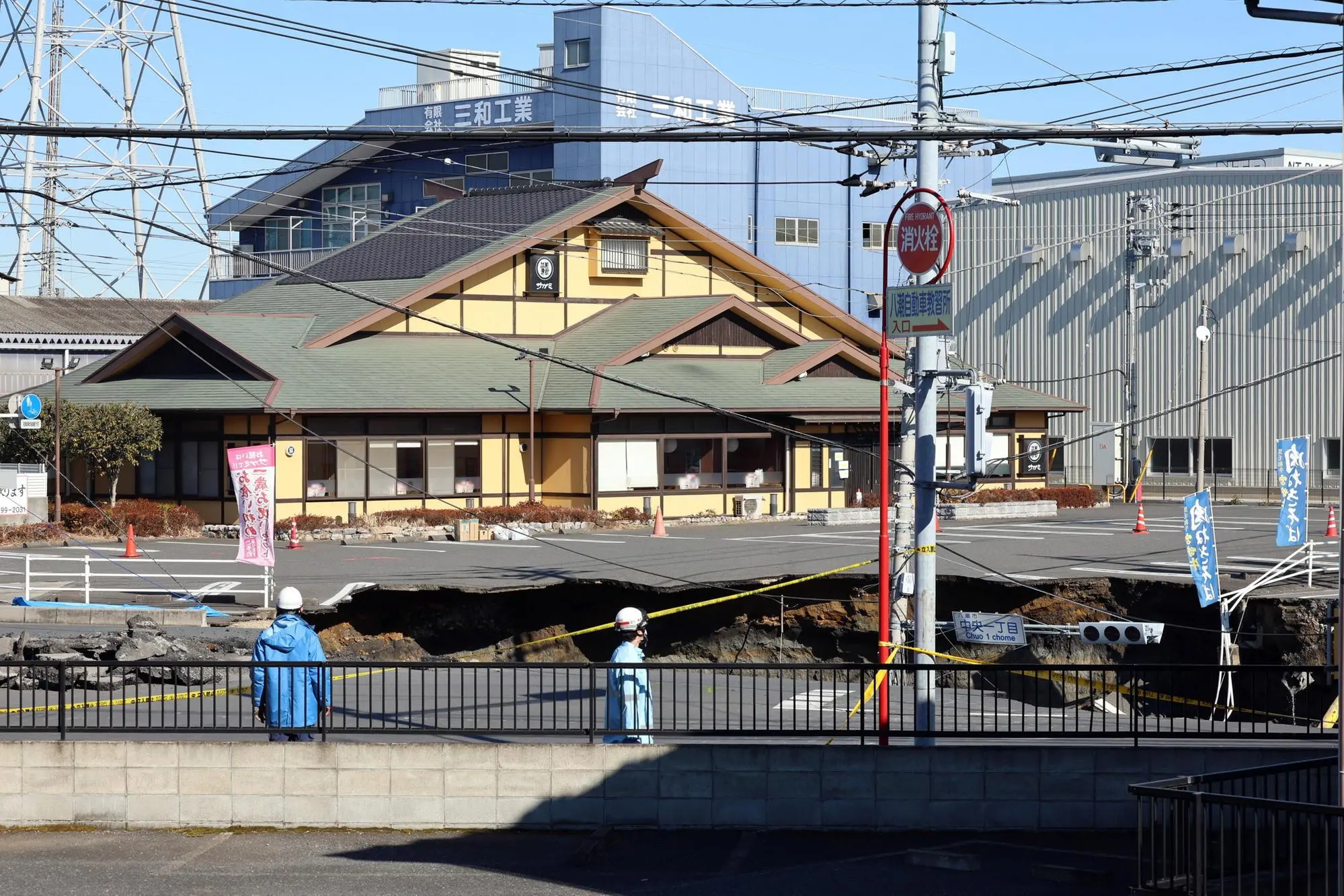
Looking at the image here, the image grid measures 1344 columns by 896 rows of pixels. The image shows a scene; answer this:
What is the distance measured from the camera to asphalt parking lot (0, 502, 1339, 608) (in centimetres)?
2481

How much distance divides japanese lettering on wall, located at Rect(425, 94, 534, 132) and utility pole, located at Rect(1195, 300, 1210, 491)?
30854mm

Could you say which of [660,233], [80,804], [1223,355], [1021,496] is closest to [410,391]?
[660,233]

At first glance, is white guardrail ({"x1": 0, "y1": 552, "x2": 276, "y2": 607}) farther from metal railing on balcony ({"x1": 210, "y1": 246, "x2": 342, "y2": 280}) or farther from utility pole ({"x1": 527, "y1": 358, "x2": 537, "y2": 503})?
metal railing on balcony ({"x1": 210, "y1": 246, "x2": 342, "y2": 280})

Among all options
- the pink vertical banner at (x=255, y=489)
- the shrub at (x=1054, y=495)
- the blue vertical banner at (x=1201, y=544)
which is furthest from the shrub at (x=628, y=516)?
the blue vertical banner at (x=1201, y=544)

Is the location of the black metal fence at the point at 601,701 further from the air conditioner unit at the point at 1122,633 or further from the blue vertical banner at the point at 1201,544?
the blue vertical banner at the point at 1201,544

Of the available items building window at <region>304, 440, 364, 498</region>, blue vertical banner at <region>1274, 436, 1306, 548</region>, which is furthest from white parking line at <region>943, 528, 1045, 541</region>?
building window at <region>304, 440, 364, 498</region>

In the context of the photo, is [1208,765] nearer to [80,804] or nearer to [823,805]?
[823,805]

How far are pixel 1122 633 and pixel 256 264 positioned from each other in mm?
58933

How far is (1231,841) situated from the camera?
9.31 meters

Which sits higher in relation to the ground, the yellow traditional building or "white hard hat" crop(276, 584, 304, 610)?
the yellow traditional building

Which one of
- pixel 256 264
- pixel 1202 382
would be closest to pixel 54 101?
pixel 256 264

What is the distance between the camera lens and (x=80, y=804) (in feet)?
37.6

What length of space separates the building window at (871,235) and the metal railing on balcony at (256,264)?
2400cm

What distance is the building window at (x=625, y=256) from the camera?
1641 inches
